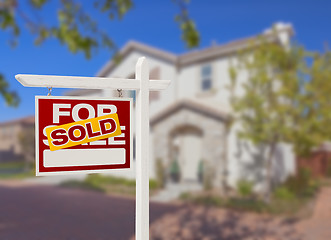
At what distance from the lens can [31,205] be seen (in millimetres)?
11445

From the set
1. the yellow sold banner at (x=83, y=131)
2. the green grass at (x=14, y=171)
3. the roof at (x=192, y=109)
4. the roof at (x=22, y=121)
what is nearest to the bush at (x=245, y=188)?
the roof at (x=192, y=109)

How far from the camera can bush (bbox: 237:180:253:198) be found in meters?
11.6

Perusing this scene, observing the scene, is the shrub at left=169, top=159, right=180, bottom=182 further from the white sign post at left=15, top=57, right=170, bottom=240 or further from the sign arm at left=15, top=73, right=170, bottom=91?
the sign arm at left=15, top=73, right=170, bottom=91

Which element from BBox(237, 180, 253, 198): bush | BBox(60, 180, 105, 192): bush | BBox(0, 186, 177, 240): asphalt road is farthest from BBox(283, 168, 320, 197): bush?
BBox(60, 180, 105, 192): bush

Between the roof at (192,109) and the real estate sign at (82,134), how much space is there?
9657 mm

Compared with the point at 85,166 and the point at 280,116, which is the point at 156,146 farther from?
the point at 85,166

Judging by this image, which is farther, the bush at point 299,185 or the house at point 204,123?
the bush at point 299,185

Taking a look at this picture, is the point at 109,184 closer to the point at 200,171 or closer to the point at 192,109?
the point at 200,171

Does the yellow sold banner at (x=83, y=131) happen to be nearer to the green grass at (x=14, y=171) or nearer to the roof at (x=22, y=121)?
the green grass at (x=14, y=171)

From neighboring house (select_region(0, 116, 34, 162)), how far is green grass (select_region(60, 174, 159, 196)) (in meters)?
11.1

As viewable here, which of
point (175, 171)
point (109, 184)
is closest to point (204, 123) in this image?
point (175, 171)

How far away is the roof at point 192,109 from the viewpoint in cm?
1241

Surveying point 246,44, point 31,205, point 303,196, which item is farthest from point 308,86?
point 31,205

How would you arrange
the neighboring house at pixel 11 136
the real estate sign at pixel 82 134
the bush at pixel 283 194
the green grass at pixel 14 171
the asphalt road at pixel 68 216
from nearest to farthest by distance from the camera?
the real estate sign at pixel 82 134 → the asphalt road at pixel 68 216 → the bush at pixel 283 194 → the green grass at pixel 14 171 → the neighboring house at pixel 11 136
